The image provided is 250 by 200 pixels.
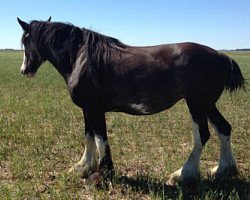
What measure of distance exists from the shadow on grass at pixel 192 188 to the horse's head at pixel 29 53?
253 cm

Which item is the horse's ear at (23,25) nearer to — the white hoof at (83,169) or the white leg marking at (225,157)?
the white hoof at (83,169)

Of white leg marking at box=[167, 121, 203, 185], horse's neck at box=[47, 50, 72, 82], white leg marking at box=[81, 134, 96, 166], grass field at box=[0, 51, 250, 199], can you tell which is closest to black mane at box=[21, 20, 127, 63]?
horse's neck at box=[47, 50, 72, 82]

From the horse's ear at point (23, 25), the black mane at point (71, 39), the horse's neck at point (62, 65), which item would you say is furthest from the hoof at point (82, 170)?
the horse's ear at point (23, 25)

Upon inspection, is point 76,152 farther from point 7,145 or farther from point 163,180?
point 163,180

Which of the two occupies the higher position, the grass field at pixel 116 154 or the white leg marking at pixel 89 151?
the white leg marking at pixel 89 151

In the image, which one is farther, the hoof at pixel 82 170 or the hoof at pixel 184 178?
the hoof at pixel 82 170

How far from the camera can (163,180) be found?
19.7ft

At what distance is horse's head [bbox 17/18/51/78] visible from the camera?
658cm

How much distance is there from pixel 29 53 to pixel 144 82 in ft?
7.45

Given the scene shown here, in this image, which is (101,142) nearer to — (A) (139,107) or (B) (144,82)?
(A) (139,107)

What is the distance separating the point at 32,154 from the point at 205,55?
3751 mm

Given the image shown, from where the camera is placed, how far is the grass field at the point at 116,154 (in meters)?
5.51

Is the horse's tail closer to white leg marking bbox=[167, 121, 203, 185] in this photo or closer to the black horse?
the black horse

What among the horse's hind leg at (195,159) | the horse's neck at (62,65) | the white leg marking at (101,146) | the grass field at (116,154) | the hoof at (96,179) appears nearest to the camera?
the grass field at (116,154)
